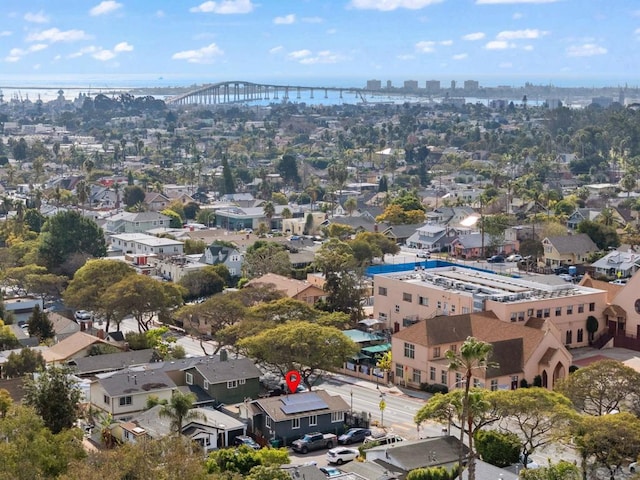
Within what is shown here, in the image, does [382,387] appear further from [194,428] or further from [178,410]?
[178,410]

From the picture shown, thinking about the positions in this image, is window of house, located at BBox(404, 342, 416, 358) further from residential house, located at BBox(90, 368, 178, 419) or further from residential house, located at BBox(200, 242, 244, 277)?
residential house, located at BBox(200, 242, 244, 277)

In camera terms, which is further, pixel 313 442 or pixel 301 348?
pixel 301 348

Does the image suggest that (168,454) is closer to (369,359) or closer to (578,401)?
(578,401)

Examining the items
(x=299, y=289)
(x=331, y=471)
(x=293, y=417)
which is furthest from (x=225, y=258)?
(x=331, y=471)

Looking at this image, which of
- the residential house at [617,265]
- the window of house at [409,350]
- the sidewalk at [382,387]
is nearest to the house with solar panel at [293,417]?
the sidewalk at [382,387]

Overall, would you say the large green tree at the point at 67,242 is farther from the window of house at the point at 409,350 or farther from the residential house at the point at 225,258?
the window of house at the point at 409,350

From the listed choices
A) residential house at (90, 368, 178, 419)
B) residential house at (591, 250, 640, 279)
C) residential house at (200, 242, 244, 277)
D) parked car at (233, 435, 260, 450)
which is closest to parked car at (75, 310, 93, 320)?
residential house at (200, 242, 244, 277)
